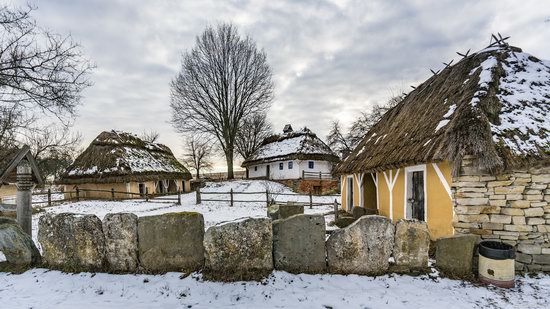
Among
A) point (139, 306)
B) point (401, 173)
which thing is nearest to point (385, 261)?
point (401, 173)

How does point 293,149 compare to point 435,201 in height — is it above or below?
above

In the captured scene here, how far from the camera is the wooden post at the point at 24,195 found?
6347 millimetres

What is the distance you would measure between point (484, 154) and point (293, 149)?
20754mm

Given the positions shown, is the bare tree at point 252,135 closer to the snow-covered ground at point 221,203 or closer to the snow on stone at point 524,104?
the snow-covered ground at point 221,203

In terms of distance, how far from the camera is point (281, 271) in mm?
4988

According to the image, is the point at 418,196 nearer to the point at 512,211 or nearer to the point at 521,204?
the point at 512,211

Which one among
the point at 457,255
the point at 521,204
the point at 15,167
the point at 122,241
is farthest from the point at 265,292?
the point at 15,167

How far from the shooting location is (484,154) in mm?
5113

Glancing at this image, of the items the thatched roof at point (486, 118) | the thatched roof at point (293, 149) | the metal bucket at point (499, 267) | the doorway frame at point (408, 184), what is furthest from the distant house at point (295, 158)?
the metal bucket at point (499, 267)

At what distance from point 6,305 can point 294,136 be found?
2486 cm

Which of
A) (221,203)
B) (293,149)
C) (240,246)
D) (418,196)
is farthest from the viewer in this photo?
(293,149)

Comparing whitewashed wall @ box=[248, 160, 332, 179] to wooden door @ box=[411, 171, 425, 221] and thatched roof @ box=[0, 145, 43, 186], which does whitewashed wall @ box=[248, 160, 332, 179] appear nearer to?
wooden door @ box=[411, 171, 425, 221]

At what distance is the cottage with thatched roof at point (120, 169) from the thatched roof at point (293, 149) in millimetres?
8326

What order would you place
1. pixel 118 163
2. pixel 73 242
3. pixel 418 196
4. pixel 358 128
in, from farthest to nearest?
pixel 358 128 < pixel 118 163 < pixel 418 196 < pixel 73 242
